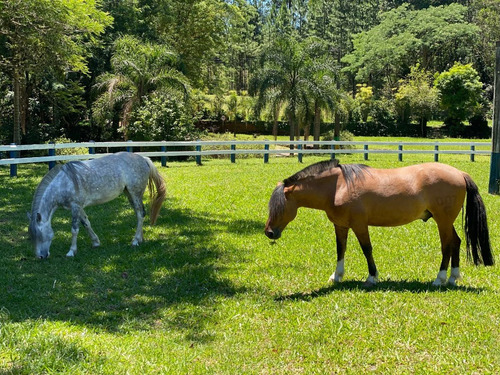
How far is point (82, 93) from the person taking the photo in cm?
2856

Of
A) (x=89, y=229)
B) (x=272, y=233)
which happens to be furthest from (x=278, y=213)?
(x=89, y=229)

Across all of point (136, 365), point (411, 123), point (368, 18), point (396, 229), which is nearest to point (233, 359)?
point (136, 365)

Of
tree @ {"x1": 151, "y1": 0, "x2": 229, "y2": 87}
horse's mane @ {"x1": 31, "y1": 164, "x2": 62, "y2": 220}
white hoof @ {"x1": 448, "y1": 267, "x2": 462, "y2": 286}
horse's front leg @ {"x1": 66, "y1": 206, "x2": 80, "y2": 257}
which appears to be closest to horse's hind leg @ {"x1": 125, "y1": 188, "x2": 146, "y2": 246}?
horse's front leg @ {"x1": 66, "y1": 206, "x2": 80, "y2": 257}

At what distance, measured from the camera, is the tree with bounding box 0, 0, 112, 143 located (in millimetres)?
16250

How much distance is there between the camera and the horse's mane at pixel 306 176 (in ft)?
18.5

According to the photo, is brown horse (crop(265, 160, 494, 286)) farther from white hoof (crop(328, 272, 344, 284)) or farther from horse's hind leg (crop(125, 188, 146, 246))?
horse's hind leg (crop(125, 188, 146, 246))

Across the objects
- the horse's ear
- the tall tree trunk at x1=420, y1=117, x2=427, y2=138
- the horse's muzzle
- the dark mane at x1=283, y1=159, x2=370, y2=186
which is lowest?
the horse's muzzle

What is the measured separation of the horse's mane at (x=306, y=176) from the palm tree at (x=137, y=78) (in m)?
18.5

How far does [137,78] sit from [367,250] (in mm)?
Answer: 19765

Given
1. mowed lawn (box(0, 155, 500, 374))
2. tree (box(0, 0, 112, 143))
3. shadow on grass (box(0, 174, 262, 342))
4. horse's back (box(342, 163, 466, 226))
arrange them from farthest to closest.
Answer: tree (box(0, 0, 112, 143)) → horse's back (box(342, 163, 466, 226)) → shadow on grass (box(0, 174, 262, 342)) → mowed lawn (box(0, 155, 500, 374))

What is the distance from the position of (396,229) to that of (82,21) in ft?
46.1

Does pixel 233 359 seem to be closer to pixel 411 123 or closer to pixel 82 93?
pixel 82 93

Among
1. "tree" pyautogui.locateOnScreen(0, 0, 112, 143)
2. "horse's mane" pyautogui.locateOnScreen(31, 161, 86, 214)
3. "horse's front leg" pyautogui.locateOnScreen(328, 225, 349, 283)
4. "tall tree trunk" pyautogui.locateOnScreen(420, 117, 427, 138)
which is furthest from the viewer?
"tall tree trunk" pyautogui.locateOnScreen(420, 117, 427, 138)

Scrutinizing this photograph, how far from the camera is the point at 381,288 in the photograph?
5656mm
